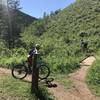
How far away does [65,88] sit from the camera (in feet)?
42.2

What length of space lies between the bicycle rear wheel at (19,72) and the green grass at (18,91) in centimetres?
107

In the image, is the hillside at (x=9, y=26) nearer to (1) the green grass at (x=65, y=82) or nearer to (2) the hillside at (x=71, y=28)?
(2) the hillside at (x=71, y=28)

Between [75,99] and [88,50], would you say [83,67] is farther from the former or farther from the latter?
[88,50]

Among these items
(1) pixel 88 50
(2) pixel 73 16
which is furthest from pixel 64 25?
(1) pixel 88 50

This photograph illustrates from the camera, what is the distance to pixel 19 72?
13.3 metres

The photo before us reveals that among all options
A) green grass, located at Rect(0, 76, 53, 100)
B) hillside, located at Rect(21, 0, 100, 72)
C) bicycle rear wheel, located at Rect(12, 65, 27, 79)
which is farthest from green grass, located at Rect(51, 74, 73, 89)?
hillside, located at Rect(21, 0, 100, 72)

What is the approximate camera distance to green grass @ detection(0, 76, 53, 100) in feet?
34.2

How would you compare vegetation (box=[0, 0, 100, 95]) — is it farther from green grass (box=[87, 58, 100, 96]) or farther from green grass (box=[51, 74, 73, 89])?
green grass (box=[51, 74, 73, 89])

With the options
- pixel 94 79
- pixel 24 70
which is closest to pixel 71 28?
pixel 94 79

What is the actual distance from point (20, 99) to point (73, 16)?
158 ft

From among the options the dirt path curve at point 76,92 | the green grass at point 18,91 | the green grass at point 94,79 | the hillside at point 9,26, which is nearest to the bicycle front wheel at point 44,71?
the dirt path curve at point 76,92

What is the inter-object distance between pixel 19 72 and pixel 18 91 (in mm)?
2467

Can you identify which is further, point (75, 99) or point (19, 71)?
point (19, 71)

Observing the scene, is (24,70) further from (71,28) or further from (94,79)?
(71,28)
